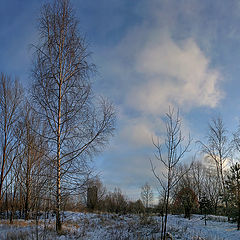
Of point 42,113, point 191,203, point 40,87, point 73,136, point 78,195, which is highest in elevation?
point 40,87

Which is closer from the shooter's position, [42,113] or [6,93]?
[42,113]

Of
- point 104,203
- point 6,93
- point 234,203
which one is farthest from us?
point 104,203

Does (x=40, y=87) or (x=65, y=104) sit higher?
(x=40, y=87)

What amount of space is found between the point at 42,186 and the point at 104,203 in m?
24.8

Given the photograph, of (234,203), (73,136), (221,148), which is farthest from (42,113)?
(221,148)

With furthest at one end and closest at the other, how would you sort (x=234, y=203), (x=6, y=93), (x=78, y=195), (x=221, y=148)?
(x=221, y=148) < (x=6, y=93) < (x=234, y=203) < (x=78, y=195)

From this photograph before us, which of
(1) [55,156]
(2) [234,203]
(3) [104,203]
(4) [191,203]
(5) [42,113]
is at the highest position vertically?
(5) [42,113]

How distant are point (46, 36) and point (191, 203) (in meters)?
17.4

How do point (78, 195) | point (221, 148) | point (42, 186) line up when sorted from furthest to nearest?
point (221, 148) → point (78, 195) → point (42, 186)

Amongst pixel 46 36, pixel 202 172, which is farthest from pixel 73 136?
pixel 202 172

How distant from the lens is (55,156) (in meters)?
8.30

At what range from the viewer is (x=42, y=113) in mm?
8500

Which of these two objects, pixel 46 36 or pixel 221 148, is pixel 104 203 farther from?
pixel 46 36

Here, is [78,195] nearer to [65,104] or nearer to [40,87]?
[65,104]
